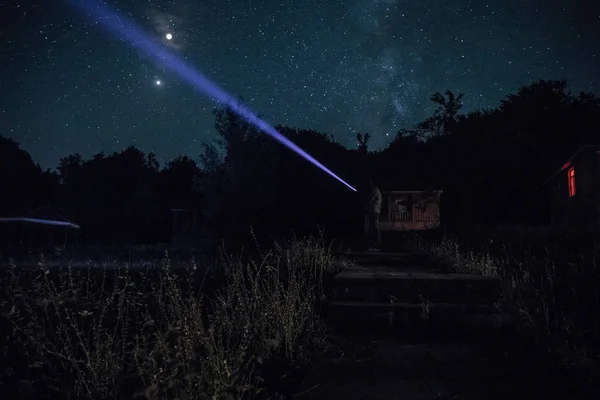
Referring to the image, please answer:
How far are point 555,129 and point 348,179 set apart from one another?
57.7 ft

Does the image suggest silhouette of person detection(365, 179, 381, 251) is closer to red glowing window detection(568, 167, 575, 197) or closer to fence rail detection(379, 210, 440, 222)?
red glowing window detection(568, 167, 575, 197)

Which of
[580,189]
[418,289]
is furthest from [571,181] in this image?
[418,289]

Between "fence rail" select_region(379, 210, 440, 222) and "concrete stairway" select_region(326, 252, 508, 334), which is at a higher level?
"fence rail" select_region(379, 210, 440, 222)

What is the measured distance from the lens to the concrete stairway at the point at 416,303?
5375mm

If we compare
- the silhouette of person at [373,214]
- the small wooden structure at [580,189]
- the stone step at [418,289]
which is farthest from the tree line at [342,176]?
the stone step at [418,289]

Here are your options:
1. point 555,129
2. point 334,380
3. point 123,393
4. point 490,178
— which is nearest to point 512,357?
point 334,380

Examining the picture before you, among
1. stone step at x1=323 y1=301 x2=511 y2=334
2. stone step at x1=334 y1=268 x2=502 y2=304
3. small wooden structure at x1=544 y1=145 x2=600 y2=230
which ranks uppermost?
small wooden structure at x1=544 y1=145 x2=600 y2=230

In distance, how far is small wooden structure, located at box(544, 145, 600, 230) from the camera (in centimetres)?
2333

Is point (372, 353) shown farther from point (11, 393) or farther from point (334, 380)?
point (11, 393)

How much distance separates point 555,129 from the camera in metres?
37.3

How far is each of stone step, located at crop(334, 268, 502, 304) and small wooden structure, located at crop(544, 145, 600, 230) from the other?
61.2ft

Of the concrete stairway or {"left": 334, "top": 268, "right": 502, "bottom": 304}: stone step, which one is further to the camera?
{"left": 334, "top": 268, "right": 502, "bottom": 304}: stone step

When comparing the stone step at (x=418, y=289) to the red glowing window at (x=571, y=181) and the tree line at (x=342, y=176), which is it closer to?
the tree line at (x=342, y=176)

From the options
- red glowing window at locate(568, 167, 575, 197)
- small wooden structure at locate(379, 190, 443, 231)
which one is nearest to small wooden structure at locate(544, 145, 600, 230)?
red glowing window at locate(568, 167, 575, 197)
